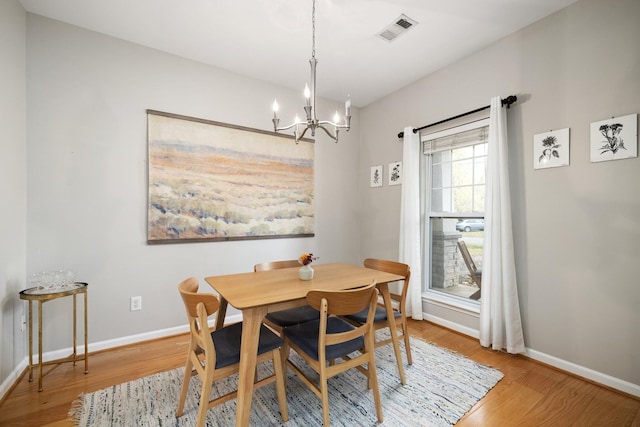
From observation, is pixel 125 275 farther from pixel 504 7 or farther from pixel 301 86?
pixel 504 7

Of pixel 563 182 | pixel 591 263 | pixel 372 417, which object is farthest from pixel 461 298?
pixel 372 417

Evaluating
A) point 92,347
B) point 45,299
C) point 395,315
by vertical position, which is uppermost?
point 45,299

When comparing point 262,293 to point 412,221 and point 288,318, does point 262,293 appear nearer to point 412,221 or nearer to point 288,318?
point 288,318

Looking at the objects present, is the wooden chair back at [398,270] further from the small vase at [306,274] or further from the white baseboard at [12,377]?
the white baseboard at [12,377]

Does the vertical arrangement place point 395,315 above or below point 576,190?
below

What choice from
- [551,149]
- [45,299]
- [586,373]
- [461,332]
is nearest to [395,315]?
[461,332]

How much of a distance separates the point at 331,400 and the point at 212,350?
920 millimetres

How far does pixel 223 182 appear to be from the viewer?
3.01m

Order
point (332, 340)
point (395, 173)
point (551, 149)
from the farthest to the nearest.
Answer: point (395, 173), point (551, 149), point (332, 340)

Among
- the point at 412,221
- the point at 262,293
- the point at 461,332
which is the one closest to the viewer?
the point at 262,293

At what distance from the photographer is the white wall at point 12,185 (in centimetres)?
186

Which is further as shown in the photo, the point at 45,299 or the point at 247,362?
the point at 45,299

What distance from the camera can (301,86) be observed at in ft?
11.3

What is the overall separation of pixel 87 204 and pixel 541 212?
3.87 m
